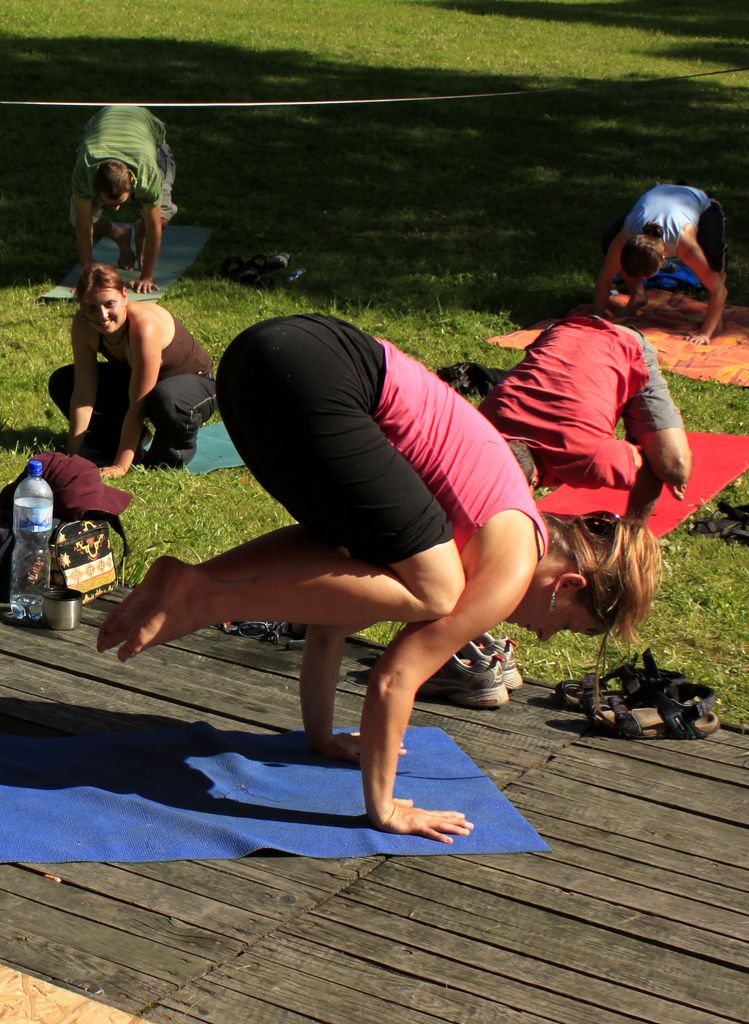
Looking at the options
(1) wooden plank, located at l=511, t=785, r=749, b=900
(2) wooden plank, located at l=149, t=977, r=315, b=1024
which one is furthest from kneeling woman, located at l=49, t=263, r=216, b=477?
(2) wooden plank, located at l=149, t=977, r=315, b=1024

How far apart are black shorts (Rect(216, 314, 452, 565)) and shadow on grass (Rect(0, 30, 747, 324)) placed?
6.03 metres

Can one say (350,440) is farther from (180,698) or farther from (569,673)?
(569,673)

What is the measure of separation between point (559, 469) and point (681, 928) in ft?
6.52

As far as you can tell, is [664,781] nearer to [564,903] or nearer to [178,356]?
[564,903]

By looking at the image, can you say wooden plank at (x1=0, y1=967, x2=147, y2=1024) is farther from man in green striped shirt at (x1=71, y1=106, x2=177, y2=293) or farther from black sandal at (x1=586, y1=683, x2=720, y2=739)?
man in green striped shirt at (x1=71, y1=106, x2=177, y2=293)

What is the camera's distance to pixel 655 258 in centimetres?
689

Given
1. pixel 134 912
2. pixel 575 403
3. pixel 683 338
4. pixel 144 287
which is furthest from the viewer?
pixel 144 287

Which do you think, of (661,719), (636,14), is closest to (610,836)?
(661,719)

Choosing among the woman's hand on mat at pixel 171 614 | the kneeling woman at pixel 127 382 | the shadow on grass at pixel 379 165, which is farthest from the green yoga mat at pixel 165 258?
the woman's hand on mat at pixel 171 614

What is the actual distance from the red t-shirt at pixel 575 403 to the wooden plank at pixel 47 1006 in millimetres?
2570

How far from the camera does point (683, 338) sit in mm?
8133

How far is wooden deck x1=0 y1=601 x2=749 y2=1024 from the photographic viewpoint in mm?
2410

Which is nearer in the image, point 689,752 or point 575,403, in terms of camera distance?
point 689,752

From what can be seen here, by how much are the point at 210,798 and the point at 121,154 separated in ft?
20.2
